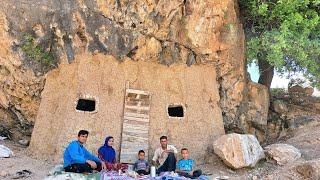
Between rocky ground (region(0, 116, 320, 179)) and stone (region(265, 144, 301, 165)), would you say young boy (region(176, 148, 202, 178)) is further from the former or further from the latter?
stone (region(265, 144, 301, 165))

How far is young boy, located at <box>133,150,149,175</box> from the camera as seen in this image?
8.62m

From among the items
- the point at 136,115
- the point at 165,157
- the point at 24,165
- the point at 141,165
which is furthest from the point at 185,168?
the point at 24,165

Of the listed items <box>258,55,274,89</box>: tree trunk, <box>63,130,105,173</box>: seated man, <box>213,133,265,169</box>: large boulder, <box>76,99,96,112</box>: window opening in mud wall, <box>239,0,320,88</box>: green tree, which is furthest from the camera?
<box>258,55,274,89</box>: tree trunk

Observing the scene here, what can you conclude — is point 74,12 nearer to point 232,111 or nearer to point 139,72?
point 139,72

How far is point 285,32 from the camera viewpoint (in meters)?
10.7

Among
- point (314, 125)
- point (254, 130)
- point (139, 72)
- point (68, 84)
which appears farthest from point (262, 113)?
point (68, 84)

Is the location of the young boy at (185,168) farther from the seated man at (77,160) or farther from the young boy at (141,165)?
the seated man at (77,160)

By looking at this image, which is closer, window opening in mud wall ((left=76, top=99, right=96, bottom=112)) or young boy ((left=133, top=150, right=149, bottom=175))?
young boy ((left=133, top=150, right=149, bottom=175))

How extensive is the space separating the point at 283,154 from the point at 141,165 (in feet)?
10.6

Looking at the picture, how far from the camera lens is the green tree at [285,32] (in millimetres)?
10711

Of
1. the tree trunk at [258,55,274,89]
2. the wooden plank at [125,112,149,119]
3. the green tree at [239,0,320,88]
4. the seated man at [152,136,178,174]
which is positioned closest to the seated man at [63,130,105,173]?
the seated man at [152,136,178,174]

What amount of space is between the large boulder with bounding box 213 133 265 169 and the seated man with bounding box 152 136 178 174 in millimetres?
1032

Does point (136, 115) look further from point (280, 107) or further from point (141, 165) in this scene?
point (280, 107)

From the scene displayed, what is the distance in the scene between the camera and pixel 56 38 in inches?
400
